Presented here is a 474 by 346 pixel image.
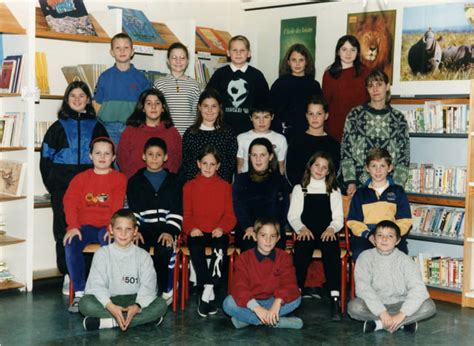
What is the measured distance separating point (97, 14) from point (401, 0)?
2572 mm

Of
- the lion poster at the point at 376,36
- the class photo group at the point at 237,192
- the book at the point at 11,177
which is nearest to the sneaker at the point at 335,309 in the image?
the class photo group at the point at 237,192

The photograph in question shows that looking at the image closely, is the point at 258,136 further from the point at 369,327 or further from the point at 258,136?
the point at 369,327

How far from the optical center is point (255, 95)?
625 cm

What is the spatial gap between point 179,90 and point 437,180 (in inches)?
84.5

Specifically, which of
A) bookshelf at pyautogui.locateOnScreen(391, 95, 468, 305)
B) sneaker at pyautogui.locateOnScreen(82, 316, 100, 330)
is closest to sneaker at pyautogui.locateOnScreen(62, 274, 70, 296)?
sneaker at pyautogui.locateOnScreen(82, 316, 100, 330)

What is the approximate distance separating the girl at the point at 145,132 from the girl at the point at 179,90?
223mm

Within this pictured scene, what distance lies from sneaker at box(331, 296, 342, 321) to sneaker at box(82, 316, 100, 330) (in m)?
1.58

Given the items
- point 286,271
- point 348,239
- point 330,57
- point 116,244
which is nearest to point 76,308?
point 116,244

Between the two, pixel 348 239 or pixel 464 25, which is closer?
pixel 348 239

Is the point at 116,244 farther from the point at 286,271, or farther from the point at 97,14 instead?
the point at 97,14

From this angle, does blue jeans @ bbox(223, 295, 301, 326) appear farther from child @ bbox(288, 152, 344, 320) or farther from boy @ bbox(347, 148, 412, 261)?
boy @ bbox(347, 148, 412, 261)

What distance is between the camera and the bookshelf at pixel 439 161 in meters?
5.92

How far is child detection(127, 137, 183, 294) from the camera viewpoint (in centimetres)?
545

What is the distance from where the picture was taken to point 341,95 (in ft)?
20.3
